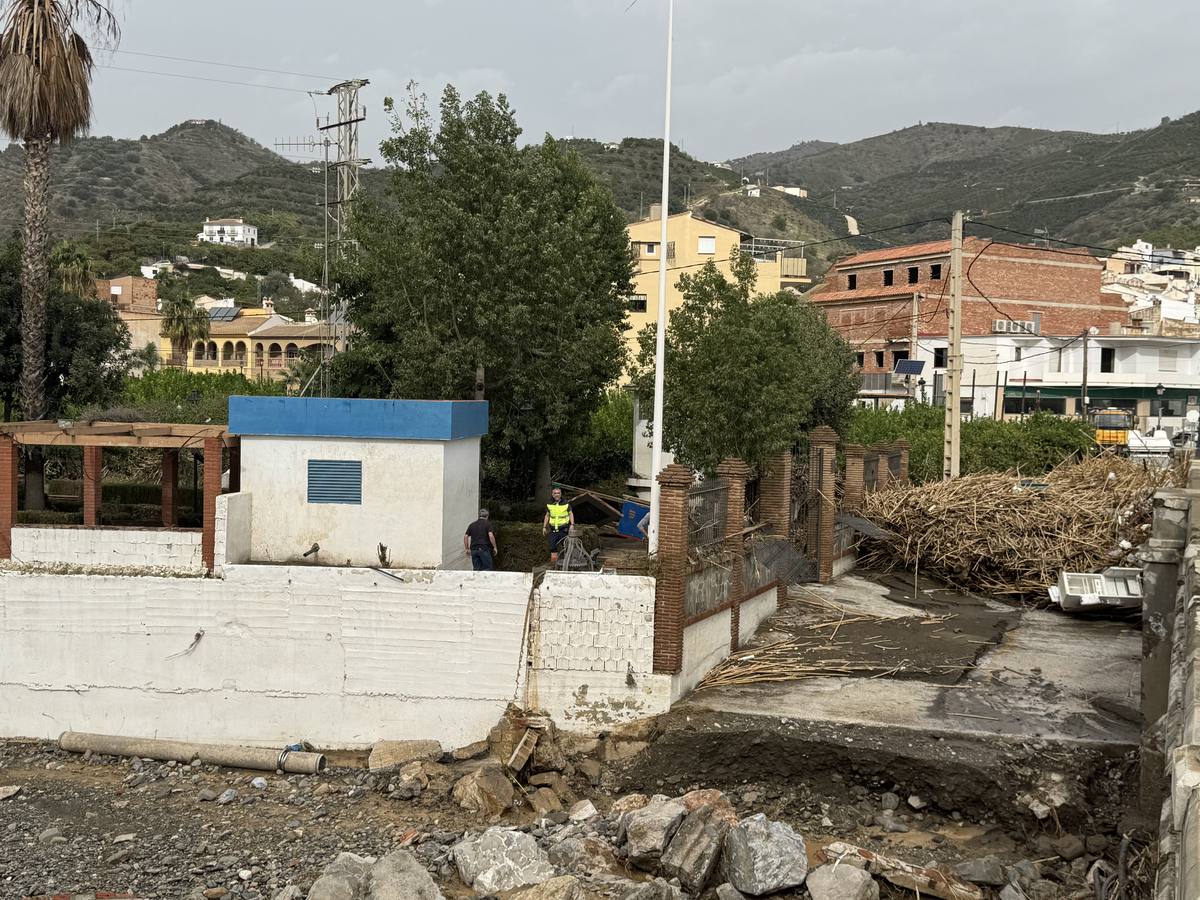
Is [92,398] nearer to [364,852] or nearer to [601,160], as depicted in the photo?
[364,852]

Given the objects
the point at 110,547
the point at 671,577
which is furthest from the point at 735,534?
the point at 110,547

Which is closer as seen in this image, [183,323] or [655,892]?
[655,892]

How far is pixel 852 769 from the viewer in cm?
1391

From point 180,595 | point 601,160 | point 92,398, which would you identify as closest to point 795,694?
point 180,595

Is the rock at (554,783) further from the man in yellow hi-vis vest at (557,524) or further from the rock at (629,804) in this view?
the man in yellow hi-vis vest at (557,524)

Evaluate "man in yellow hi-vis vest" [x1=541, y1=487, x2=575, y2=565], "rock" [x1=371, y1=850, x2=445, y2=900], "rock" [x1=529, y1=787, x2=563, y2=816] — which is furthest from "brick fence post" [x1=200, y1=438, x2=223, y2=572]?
"rock" [x1=371, y1=850, x2=445, y2=900]

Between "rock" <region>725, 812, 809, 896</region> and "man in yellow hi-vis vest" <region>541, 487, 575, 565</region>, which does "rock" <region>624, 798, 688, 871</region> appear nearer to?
"rock" <region>725, 812, 809, 896</region>

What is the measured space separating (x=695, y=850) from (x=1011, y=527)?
13.7 m

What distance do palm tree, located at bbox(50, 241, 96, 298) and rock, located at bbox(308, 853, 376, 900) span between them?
37.0m

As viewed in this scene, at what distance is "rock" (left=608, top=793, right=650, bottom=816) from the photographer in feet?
45.9

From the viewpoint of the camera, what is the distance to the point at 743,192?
380 ft

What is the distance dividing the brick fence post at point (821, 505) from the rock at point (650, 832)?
1061 cm

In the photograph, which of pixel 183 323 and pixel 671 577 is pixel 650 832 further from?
pixel 183 323

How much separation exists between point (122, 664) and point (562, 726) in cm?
713
